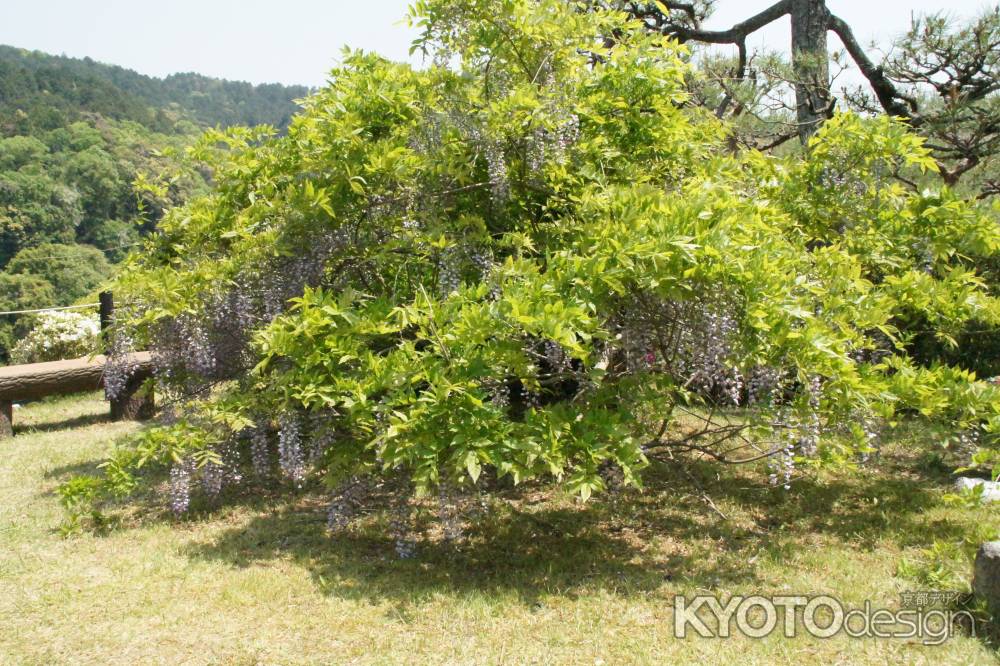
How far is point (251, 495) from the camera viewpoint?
21.1 ft

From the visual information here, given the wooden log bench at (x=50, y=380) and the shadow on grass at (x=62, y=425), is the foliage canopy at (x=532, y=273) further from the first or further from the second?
the shadow on grass at (x=62, y=425)

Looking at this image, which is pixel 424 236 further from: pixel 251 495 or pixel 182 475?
pixel 251 495

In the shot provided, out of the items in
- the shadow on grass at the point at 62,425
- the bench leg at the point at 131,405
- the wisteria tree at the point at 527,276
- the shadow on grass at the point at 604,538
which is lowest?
the shadow on grass at the point at 604,538

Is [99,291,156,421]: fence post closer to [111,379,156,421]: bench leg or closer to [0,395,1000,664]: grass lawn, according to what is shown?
[111,379,156,421]: bench leg

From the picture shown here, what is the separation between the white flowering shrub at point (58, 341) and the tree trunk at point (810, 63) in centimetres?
992

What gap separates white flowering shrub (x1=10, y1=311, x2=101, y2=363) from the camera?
38.8 ft

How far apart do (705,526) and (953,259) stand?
4.16 m

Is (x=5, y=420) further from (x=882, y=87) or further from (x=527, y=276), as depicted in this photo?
(x=882, y=87)

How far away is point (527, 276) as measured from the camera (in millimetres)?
4105

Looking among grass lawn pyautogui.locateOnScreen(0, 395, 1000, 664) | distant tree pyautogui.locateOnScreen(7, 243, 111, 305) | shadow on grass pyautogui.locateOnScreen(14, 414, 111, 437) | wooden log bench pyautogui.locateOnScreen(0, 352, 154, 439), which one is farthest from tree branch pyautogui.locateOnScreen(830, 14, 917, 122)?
distant tree pyautogui.locateOnScreen(7, 243, 111, 305)

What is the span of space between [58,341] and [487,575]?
9.65 m

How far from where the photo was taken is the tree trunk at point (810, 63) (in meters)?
8.73

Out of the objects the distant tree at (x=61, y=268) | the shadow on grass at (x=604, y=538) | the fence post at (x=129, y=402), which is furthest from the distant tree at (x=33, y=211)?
the shadow on grass at (x=604, y=538)

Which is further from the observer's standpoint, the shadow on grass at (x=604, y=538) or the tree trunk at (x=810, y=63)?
the tree trunk at (x=810, y=63)
